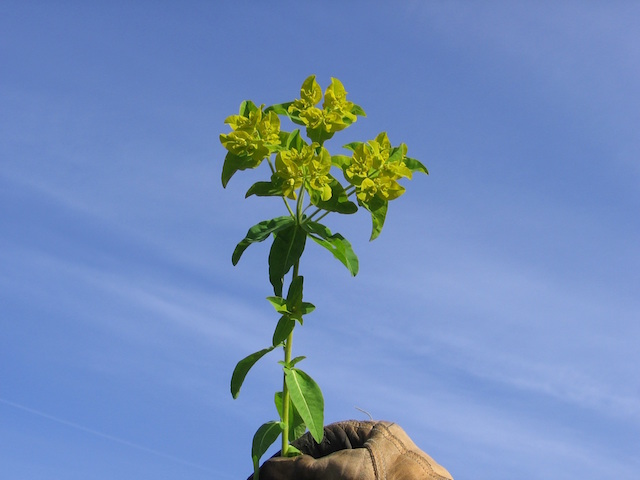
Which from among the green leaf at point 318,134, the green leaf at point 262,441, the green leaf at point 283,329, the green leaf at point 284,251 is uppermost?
the green leaf at point 318,134

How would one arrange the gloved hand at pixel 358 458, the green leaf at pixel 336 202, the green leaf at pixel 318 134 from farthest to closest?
1. the green leaf at pixel 318 134
2. the green leaf at pixel 336 202
3. the gloved hand at pixel 358 458

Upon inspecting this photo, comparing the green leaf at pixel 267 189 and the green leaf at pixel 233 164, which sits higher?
the green leaf at pixel 233 164

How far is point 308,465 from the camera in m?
3.70

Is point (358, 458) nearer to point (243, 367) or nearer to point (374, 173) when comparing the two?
point (243, 367)

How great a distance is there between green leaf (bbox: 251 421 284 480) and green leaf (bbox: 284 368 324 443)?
0.19 m

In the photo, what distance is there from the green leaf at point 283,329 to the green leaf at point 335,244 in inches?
15.8

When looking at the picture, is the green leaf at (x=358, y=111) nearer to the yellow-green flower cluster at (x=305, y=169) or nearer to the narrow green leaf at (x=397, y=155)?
the narrow green leaf at (x=397, y=155)

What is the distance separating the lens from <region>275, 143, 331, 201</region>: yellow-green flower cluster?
3875 millimetres

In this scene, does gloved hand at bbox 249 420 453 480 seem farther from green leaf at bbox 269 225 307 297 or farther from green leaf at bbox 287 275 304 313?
green leaf at bbox 269 225 307 297

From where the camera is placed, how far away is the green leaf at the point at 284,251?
4.00 metres

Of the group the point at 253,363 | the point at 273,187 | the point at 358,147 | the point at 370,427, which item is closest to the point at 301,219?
the point at 273,187

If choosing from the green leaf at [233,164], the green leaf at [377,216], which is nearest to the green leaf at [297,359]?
the green leaf at [377,216]

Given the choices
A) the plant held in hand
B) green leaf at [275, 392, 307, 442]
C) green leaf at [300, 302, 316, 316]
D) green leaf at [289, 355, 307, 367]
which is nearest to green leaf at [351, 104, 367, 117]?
the plant held in hand

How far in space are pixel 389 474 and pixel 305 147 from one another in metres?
1.59
